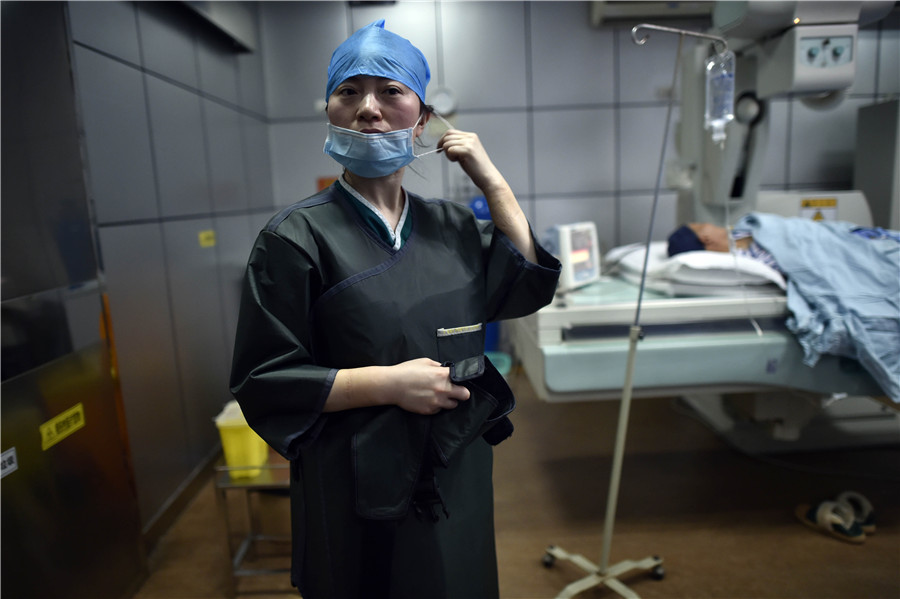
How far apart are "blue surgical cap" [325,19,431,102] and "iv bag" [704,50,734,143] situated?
3.68ft

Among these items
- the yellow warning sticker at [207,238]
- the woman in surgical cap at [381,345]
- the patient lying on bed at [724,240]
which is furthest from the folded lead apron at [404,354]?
the yellow warning sticker at [207,238]

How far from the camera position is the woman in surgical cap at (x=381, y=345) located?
0.99m

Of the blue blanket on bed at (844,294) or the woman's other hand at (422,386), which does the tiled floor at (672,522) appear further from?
the woman's other hand at (422,386)

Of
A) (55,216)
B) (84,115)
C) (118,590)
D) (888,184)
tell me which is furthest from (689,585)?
(888,184)

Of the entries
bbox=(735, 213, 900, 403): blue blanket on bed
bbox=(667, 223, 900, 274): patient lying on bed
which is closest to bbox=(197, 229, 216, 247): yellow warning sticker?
bbox=(667, 223, 900, 274): patient lying on bed

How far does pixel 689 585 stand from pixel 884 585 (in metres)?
0.65

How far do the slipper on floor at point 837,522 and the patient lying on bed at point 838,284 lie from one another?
0.57 m

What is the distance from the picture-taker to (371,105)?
1030 mm

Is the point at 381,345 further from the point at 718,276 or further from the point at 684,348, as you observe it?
the point at 718,276

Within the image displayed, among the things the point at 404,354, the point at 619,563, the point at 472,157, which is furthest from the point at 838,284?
the point at 404,354

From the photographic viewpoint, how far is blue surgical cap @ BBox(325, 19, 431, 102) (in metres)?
1.02

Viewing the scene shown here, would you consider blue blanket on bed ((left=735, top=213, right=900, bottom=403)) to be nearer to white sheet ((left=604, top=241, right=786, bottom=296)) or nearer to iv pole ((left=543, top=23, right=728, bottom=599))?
white sheet ((left=604, top=241, right=786, bottom=296))

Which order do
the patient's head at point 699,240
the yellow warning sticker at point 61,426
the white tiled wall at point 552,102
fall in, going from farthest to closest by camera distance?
1. the white tiled wall at point 552,102
2. the patient's head at point 699,240
3. the yellow warning sticker at point 61,426

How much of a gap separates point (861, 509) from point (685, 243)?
4.17ft
